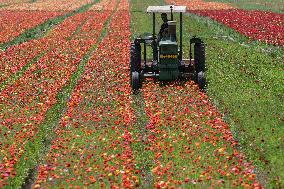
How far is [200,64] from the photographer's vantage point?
57.3 feet

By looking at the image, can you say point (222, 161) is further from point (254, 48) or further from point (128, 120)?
point (254, 48)

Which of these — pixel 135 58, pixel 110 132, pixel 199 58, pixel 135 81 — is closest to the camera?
pixel 110 132

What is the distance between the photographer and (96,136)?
1239cm

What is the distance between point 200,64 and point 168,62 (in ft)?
4.65

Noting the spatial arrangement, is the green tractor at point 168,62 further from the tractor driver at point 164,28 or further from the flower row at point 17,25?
the flower row at point 17,25

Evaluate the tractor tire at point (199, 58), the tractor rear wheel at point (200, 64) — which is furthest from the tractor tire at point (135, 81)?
the tractor tire at point (199, 58)

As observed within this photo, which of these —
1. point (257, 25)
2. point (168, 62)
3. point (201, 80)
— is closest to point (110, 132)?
point (168, 62)

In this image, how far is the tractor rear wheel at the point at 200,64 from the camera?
54.7 ft

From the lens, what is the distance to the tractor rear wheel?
1667 centimetres

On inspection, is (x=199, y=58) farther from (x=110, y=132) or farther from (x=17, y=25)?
(x=17, y=25)

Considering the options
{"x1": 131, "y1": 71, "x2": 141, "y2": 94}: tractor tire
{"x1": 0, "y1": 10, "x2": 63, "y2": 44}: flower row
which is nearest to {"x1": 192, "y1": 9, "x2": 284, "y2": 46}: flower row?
{"x1": 131, "y1": 71, "x2": 141, "y2": 94}: tractor tire

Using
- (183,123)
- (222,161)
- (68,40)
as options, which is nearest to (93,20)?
(68,40)

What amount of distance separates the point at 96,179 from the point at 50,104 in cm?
621

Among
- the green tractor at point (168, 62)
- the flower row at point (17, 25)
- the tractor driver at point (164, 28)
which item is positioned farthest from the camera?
the flower row at point (17, 25)
